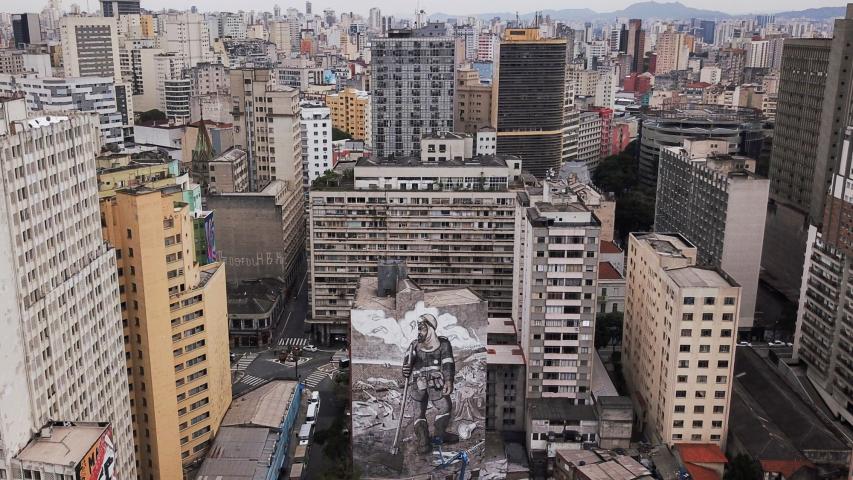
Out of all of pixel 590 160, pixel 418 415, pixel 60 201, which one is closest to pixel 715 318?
pixel 418 415

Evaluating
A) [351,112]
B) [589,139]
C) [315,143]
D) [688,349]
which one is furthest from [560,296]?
[351,112]

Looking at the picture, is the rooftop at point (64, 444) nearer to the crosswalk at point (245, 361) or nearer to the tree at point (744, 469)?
the crosswalk at point (245, 361)

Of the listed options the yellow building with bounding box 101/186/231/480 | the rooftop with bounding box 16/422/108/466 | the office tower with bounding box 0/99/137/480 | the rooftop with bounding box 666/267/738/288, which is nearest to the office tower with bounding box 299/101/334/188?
the yellow building with bounding box 101/186/231/480

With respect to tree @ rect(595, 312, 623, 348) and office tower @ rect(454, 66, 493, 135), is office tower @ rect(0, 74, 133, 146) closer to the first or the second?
office tower @ rect(454, 66, 493, 135)

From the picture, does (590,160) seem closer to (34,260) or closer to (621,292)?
(621,292)

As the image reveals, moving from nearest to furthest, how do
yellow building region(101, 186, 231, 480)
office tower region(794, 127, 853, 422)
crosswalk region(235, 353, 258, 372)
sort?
yellow building region(101, 186, 231, 480), office tower region(794, 127, 853, 422), crosswalk region(235, 353, 258, 372)
